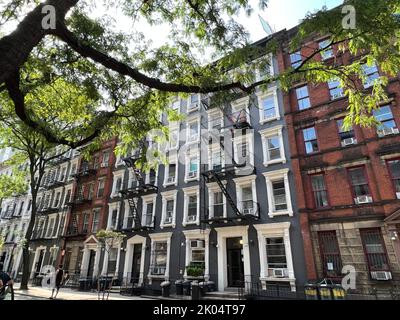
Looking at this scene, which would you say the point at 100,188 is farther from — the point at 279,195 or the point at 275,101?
the point at 275,101

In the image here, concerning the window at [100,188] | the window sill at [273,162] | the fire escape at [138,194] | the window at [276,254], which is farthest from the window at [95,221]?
the window sill at [273,162]

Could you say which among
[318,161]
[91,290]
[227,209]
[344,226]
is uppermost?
[318,161]

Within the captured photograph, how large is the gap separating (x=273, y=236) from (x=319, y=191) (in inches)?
153

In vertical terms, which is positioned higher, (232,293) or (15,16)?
(15,16)

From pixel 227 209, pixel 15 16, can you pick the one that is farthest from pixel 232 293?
pixel 15 16

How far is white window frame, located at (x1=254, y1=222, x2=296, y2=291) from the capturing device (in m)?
14.3

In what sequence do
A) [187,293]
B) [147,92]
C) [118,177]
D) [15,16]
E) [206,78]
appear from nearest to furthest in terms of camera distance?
[15,16], [206,78], [147,92], [187,293], [118,177]

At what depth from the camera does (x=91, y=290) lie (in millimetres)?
21031

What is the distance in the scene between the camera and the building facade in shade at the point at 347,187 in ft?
42.0

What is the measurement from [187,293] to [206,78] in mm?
14790

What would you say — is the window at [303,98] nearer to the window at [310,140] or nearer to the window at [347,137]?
the window at [310,140]

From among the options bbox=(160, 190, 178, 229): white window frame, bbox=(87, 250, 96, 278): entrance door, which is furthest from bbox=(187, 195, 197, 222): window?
bbox=(87, 250, 96, 278): entrance door

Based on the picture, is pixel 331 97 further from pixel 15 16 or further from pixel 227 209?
pixel 15 16
